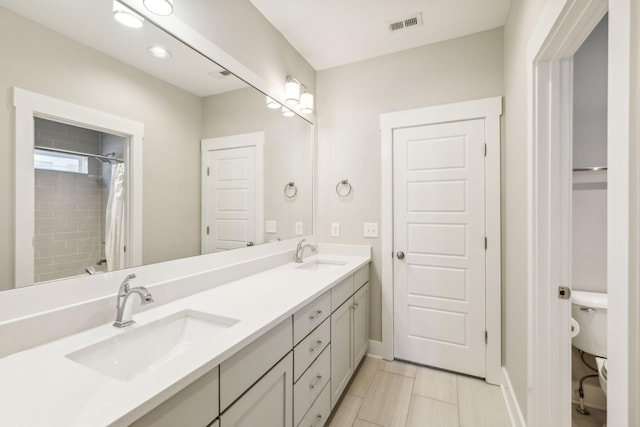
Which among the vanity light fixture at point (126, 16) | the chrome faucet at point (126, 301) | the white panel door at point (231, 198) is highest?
the vanity light fixture at point (126, 16)

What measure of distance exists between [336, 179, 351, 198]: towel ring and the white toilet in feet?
5.60

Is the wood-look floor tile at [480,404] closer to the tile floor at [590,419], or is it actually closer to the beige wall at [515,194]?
the beige wall at [515,194]

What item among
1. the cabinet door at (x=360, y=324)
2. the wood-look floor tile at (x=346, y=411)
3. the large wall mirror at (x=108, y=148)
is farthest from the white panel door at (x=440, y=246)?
the large wall mirror at (x=108, y=148)

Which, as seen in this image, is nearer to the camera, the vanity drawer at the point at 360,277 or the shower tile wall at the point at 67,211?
the shower tile wall at the point at 67,211

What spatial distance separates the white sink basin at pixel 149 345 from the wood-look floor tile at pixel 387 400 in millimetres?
1214

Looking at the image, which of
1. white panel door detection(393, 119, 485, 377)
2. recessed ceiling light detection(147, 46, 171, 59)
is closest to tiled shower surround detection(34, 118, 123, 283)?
recessed ceiling light detection(147, 46, 171, 59)

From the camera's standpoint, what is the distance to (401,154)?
7.63 ft

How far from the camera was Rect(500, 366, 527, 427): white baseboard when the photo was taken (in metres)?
1.57

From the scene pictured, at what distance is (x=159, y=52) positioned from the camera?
50.3 inches

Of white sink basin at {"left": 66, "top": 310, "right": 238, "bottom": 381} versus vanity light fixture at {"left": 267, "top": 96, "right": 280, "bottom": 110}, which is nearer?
white sink basin at {"left": 66, "top": 310, "right": 238, "bottom": 381}

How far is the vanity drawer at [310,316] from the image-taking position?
1.29 metres

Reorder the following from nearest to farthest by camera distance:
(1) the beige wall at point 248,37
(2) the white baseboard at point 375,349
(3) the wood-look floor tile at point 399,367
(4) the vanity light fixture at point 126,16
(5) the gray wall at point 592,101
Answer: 1. (4) the vanity light fixture at point 126,16
2. (1) the beige wall at point 248,37
3. (5) the gray wall at point 592,101
4. (3) the wood-look floor tile at point 399,367
5. (2) the white baseboard at point 375,349

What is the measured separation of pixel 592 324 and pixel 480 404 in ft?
2.75

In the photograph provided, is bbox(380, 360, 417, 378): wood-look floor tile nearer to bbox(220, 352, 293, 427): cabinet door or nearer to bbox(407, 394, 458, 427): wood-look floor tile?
bbox(407, 394, 458, 427): wood-look floor tile
